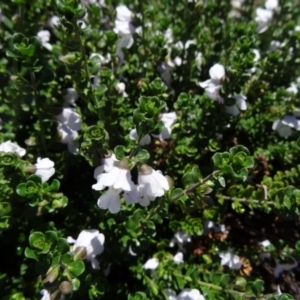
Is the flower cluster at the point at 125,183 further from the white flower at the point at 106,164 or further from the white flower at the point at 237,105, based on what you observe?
the white flower at the point at 237,105

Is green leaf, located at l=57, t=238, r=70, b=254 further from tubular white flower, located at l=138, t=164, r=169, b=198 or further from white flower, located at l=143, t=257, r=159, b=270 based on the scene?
white flower, located at l=143, t=257, r=159, b=270

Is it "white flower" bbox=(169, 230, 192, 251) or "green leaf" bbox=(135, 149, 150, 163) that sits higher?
"green leaf" bbox=(135, 149, 150, 163)

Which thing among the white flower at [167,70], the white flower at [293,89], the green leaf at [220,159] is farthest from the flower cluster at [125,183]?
the white flower at [293,89]

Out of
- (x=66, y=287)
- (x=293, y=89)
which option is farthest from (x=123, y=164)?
(x=293, y=89)

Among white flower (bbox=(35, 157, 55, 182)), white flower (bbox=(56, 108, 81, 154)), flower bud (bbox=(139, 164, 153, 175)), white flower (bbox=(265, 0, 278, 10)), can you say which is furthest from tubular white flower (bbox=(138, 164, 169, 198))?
white flower (bbox=(265, 0, 278, 10))

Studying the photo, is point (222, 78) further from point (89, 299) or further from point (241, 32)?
point (89, 299)

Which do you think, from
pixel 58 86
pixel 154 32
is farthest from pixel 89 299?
pixel 154 32
